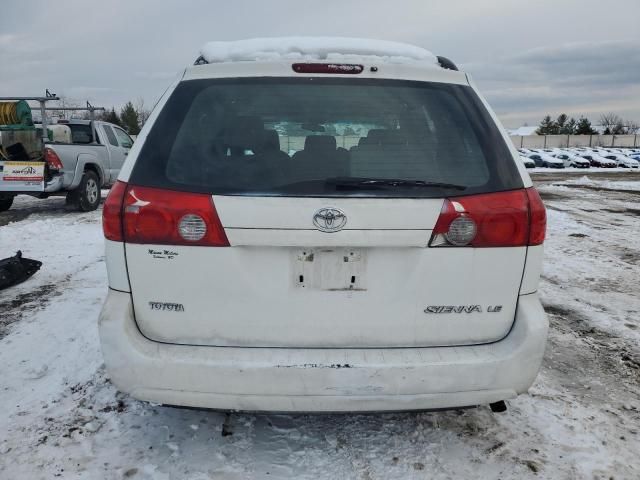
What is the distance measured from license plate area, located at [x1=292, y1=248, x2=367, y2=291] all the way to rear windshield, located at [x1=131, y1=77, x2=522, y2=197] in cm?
24

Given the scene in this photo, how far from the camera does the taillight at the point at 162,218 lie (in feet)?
6.66

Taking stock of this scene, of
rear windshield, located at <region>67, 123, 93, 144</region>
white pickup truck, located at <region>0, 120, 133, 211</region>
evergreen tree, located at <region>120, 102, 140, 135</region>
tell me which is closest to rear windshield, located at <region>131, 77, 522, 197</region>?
white pickup truck, located at <region>0, 120, 133, 211</region>

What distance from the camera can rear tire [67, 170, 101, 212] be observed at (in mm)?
10188

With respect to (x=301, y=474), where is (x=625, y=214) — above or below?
below

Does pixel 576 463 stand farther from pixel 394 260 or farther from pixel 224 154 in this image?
pixel 224 154

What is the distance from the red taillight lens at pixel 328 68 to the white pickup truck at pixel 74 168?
848 cm

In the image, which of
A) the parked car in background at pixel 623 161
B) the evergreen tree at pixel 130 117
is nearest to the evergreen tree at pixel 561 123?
the parked car in background at pixel 623 161

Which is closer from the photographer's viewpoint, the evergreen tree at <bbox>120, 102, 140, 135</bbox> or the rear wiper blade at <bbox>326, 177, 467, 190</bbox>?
the rear wiper blade at <bbox>326, 177, 467, 190</bbox>

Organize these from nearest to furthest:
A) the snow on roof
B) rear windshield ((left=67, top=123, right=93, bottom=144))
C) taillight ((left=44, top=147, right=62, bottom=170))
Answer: the snow on roof < taillight ((left=44, top=147, right=62, bottom=170)) < rear windshield ((left=67, top=123, right=93, bottom=144))

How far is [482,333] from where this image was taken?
2164 mm

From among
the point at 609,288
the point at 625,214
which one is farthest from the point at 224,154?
the point at 625,214

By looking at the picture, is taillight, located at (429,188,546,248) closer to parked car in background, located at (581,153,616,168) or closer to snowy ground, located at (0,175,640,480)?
snowy ground, located at (0,175,640,480)

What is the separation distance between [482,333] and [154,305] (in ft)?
4.57

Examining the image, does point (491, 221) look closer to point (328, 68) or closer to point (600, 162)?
point (328, 68)
